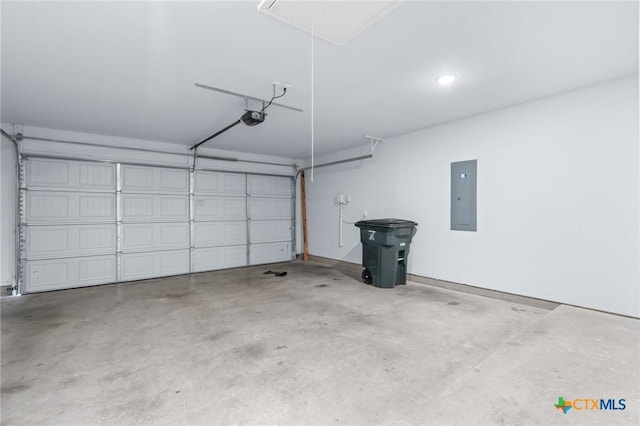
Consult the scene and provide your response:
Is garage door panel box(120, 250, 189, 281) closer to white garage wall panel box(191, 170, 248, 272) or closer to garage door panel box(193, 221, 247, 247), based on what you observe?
white garage wall panel box(191, 170, 248, 272)

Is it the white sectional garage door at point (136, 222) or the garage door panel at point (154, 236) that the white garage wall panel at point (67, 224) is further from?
the garage door panel at point (154, 236)

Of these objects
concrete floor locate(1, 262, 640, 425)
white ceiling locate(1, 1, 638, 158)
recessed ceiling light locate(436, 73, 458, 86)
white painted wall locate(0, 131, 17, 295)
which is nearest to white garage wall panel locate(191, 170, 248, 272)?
white ceiling locate(1, 1, 638, 158)

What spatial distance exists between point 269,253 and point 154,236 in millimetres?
2564

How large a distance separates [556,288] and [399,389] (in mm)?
2815

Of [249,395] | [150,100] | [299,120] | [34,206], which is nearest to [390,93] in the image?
[299,120]

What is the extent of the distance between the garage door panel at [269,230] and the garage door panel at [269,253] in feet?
0.42

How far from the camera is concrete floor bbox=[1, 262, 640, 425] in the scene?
1739 millimetres

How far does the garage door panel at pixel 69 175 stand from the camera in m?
4.66

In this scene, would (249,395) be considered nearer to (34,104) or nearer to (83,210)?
(34,104)

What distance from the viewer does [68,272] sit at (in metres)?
4.86

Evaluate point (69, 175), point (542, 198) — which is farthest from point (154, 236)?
point (542, 198)

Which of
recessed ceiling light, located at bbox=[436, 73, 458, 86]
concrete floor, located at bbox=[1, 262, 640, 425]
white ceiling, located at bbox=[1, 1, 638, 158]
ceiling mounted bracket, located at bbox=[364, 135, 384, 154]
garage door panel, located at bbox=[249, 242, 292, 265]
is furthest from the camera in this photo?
garage door panel, located at bbox=[249, 242, 292, 265]

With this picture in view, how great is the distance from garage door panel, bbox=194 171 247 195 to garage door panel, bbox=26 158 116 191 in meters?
1.49

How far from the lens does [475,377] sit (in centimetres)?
204
